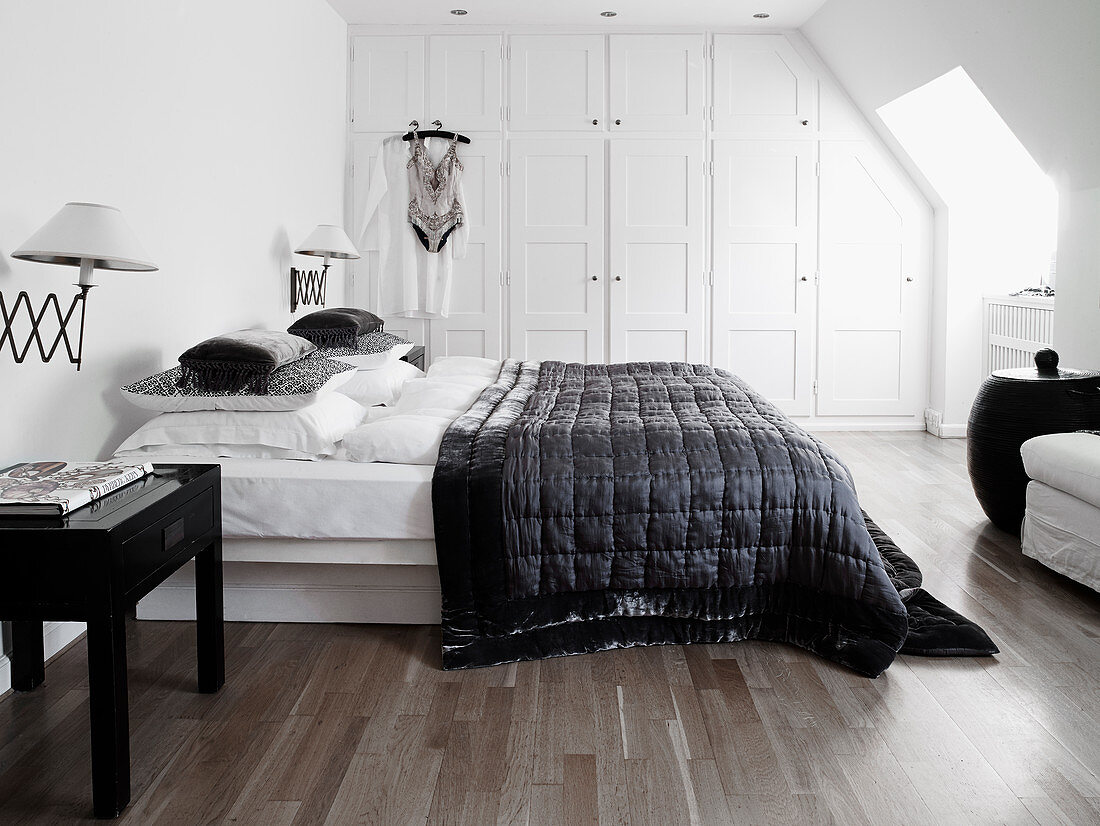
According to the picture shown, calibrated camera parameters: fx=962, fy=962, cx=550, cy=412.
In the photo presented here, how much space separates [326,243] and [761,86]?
2948 mm

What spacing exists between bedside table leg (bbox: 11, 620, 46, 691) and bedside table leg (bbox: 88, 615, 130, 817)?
2.13 feet

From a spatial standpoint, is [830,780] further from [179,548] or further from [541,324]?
[541,324]

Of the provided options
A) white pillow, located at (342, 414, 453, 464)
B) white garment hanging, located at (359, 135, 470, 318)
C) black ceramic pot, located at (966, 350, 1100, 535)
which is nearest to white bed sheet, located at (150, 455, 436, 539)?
white pillow, located at (342, 414, 453, 464)

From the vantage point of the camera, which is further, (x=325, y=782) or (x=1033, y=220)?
(x=1033, y=220)

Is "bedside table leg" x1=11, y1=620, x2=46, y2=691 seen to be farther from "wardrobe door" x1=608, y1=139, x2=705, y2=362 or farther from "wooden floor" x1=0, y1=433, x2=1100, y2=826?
"wardrobe door" x1=608, y1=139, x2=705, y2=362

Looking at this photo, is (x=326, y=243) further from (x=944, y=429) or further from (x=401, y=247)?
(x=944, y=429)

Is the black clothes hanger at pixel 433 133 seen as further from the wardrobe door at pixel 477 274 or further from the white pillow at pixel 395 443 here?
the white pillow at pixel 395 443

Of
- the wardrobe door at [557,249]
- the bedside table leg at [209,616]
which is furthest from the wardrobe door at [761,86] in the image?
the bedside table leg at [209,616]

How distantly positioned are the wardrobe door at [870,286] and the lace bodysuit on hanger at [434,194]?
2.24 meters

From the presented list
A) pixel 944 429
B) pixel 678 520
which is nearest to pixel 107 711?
pixel 678 520

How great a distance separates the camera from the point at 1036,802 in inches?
70.7

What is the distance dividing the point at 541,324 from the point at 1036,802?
14.6ft

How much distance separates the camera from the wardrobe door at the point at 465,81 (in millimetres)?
5777

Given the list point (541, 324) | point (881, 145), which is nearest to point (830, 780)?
point (541, 324)
